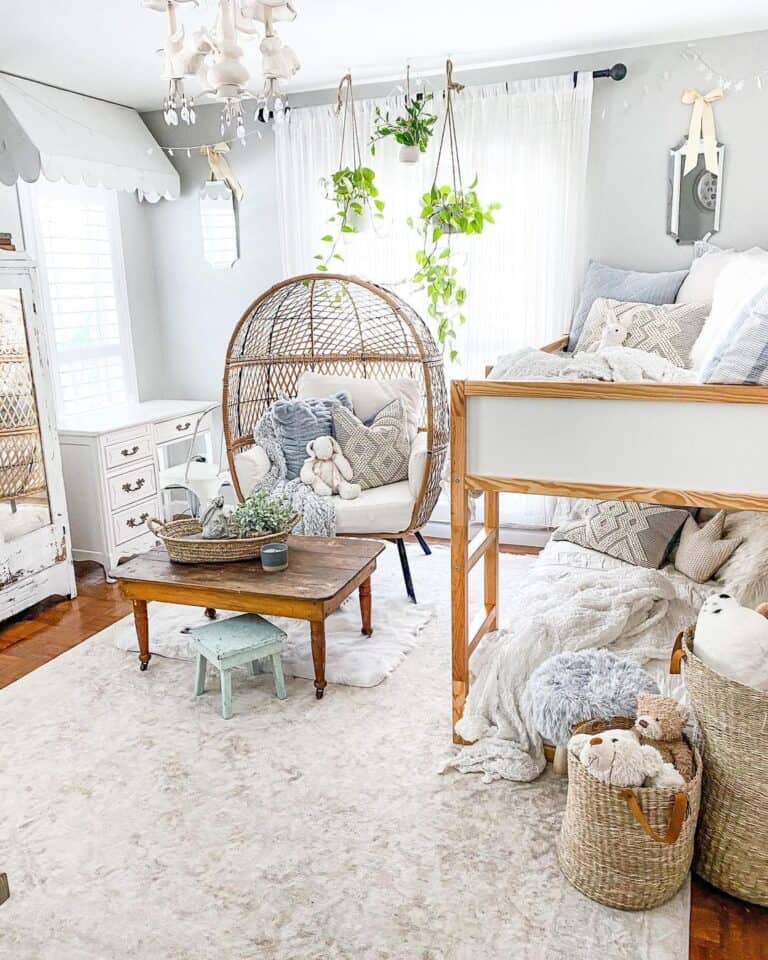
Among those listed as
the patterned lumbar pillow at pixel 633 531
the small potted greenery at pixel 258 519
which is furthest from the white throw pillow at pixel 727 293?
the small potted greenery at pixel 258 519

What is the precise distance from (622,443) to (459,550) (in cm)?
55

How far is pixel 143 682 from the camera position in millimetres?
2900

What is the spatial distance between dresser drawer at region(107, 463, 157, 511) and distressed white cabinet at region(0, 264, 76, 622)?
328 mm

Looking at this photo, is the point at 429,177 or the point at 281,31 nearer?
the point at 281,31

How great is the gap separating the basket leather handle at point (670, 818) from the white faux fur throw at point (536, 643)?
55cm

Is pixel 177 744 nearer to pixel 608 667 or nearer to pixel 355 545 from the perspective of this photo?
pixel 355 545

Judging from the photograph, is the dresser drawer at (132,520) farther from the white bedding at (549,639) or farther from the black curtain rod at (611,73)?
the black curtain rod at (611,73)

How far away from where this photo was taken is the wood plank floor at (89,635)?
5.61 feet

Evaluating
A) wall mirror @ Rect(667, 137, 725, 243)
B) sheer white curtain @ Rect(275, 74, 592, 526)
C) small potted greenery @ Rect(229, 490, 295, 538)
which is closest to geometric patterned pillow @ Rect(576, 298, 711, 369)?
wall mirror @ Rect(667, 137, 725, 243)

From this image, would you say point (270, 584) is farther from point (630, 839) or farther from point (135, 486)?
point (135, 486)

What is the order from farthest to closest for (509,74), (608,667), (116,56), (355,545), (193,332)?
(193,332) < (509,74) < (116,56) < (355,545) < (608,667)

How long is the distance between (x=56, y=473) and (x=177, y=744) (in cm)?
160

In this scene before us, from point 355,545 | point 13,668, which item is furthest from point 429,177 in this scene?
point 13,668

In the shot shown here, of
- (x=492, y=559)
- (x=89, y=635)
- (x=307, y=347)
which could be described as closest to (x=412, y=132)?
(x=307, y=347)
